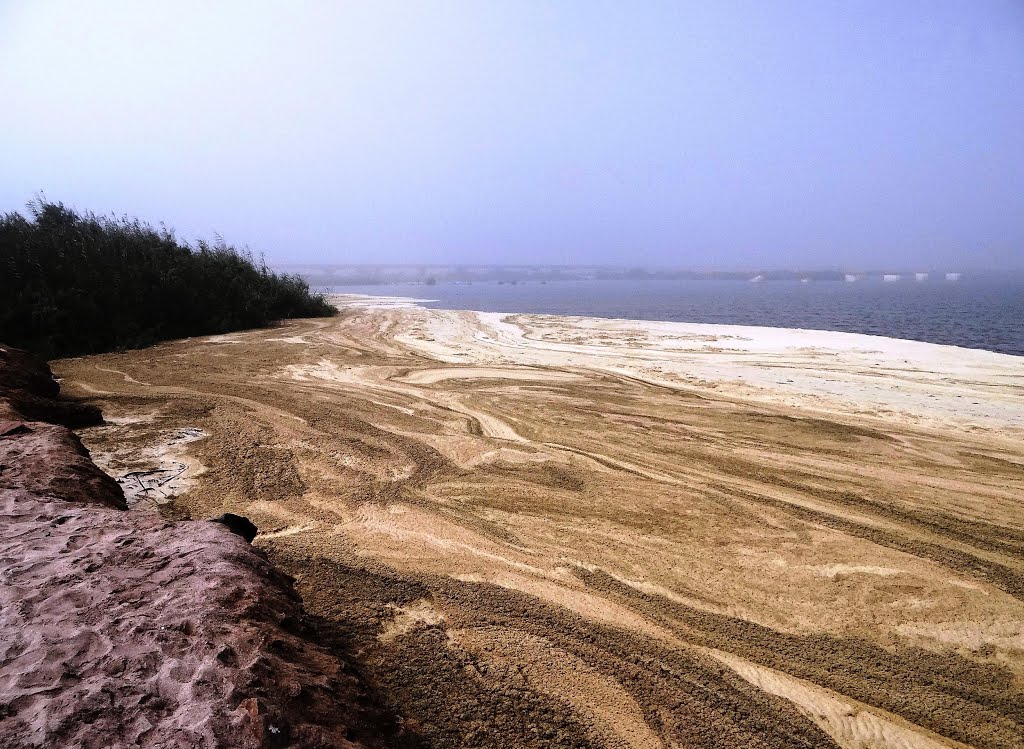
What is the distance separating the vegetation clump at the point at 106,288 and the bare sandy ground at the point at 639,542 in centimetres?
460

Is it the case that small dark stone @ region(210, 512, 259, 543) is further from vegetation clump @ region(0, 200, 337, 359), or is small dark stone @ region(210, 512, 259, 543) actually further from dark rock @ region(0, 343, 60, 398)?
vegetation clump @ region(0, 200, 337, 359)

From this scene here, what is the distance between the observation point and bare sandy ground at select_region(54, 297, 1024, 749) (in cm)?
242

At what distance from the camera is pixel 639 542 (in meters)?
3.93

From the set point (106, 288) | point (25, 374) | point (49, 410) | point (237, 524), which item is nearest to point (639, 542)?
point (237, 524)

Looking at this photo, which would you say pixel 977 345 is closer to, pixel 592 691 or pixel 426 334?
pixel 426 334

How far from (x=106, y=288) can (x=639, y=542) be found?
16.8 metres

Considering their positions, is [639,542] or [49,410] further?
[49,410]

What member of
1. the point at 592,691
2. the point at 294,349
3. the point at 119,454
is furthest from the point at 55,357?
the point at 592,691

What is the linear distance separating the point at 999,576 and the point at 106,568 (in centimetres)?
578

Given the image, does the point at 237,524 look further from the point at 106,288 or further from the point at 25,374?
the point at 106,288

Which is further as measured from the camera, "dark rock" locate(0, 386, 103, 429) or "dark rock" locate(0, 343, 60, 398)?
"dark rock" locate(0, 343, 60, 398)

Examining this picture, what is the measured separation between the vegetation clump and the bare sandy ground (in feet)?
15.1

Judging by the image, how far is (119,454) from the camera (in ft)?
17.1

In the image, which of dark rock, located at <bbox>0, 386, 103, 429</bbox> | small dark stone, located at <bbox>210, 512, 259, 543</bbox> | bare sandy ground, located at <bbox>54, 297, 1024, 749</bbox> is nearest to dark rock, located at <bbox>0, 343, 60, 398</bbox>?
dark rock, located at <bbox>0, 386, 103, 429</bbox>
